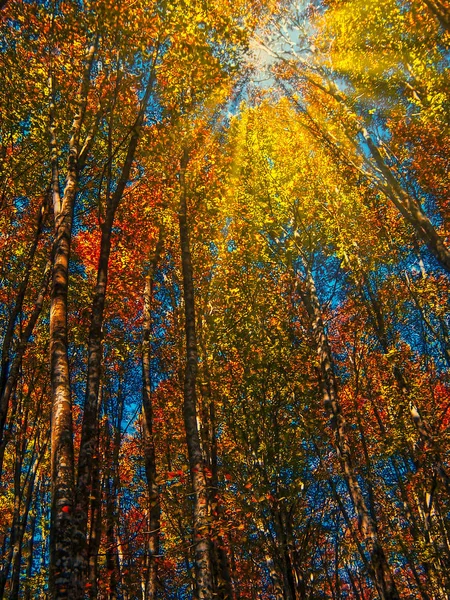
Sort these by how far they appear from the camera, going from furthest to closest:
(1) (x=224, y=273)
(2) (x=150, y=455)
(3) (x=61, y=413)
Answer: (1) (x=224, y=273) < (2) (x=150, y=455) < (3) (x=61, y=413)

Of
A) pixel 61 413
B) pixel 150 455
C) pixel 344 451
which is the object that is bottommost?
pixel 61 413

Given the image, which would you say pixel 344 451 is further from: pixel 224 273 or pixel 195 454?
pixel 224 273

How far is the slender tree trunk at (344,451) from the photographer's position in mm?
9273

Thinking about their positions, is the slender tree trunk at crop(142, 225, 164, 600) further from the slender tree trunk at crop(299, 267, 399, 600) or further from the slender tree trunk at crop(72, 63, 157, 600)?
the slender tree trunk at crop(299, 267, 399, 600)

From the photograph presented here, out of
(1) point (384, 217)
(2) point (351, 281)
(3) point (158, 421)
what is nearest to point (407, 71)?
(1) point (384, 217)

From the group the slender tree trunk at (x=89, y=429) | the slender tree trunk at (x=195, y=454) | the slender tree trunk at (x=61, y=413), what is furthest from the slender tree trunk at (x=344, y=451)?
the slender tree trunk at (x=61, y=413)

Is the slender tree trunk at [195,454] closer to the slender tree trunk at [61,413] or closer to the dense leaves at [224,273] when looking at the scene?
the dense leaves at [224,273]

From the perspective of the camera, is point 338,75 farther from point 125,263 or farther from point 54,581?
point 54,581

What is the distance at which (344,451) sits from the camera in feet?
34.9

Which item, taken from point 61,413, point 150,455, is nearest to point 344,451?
point 150,455

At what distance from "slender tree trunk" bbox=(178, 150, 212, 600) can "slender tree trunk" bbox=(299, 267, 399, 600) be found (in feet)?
14.0

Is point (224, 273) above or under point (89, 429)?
above

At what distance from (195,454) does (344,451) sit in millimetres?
4464

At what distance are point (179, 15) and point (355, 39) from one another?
21.4ft
